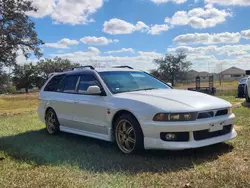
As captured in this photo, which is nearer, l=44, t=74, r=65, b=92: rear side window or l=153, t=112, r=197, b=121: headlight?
l=153, t=112, r=197, b=121: headlight

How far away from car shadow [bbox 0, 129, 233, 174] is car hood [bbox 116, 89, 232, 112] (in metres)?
0.76

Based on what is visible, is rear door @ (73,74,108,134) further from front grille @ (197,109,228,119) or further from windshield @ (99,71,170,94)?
front grille @ (197,109,228,119)

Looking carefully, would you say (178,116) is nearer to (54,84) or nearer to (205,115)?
(205,115)


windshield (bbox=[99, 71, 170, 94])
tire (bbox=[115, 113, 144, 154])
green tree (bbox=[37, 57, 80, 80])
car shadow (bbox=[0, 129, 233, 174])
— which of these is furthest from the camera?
green tree (bbox=[37, 57, 80, 80])

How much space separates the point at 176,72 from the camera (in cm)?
8994

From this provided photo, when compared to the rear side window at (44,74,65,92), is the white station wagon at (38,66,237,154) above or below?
below

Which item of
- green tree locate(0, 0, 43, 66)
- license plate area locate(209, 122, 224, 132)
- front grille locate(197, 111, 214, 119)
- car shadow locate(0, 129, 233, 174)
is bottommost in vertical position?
car shadow locate(0, 129, 233, 174)

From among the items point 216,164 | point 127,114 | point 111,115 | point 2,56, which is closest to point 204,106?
point 216,164

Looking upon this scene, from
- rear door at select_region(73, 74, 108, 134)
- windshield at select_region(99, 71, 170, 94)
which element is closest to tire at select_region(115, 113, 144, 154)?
rear door at select_region(73, 74, 108, 134)

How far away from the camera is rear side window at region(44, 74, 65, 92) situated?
765cm

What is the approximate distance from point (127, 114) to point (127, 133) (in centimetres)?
32

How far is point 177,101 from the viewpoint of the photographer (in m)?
4.95

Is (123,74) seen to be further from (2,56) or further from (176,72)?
(176,72)

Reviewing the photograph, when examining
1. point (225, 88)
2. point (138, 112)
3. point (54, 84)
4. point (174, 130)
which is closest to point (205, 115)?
point (174, 130)
